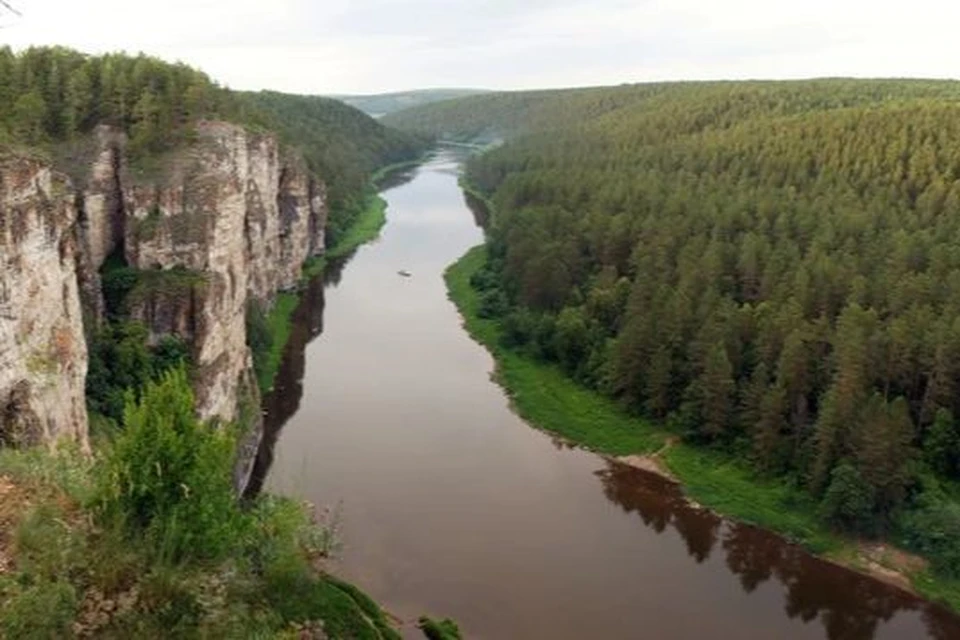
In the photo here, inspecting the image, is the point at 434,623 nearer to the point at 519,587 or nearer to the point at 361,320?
A: the point at 519,587

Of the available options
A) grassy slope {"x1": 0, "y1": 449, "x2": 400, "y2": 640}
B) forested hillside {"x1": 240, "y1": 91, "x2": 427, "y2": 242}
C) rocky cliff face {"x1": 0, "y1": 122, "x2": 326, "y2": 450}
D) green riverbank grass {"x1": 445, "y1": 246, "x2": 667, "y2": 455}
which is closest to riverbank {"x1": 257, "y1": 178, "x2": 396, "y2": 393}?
forested hillside {"x1": 240, "y1": 91, "x2": 427, "y2": 242}

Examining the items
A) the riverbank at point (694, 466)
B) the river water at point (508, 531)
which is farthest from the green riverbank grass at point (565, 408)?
the river water at point (508, 531)

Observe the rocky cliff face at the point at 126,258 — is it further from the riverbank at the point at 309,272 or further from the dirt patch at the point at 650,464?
the dirt patch at the point at 650,464

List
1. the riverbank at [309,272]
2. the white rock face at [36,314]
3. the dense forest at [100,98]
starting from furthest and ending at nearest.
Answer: the riverbank at [309,272]
the dense forest at [100,98]
the white rock face at [36,314]

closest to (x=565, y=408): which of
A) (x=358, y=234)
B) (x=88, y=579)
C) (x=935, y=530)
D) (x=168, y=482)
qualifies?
(x=935, y=530)

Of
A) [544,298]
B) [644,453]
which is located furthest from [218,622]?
[544,298]

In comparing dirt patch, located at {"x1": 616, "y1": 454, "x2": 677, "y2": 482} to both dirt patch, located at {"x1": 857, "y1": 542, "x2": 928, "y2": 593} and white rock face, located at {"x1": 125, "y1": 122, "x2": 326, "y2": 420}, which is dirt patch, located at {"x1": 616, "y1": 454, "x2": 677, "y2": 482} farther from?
white rock face, located at {"x1": 125, "y1": 122, "x2": 326, "y2": 420}

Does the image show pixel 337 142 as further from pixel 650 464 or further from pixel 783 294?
pixel 650 464
